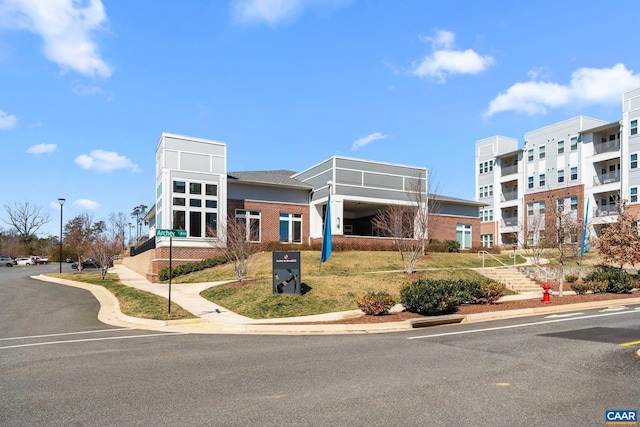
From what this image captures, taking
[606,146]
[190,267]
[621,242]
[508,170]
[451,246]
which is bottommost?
[190,267]

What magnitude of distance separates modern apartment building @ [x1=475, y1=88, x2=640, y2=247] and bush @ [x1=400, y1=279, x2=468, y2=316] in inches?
949

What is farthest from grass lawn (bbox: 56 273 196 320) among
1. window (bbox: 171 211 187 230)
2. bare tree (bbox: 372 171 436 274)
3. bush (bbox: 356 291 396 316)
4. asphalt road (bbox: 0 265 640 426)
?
bare tree (bbox: 372 171 436 274)

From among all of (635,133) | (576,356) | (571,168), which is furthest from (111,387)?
(571,168)

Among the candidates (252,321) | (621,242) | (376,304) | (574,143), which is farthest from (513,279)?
(574,143)

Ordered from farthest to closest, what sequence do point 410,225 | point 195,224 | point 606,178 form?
1. point 606,178
2. point 195,224
3. point 410,225

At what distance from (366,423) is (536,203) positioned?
195ft

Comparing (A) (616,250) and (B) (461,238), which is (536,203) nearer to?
(B) (461,238)

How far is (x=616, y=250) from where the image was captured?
27.8 m

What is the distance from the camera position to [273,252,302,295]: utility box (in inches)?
730

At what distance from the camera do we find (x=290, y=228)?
1507 inches

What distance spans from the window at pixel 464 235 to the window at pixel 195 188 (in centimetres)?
2537

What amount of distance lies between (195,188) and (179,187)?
1.10 meters

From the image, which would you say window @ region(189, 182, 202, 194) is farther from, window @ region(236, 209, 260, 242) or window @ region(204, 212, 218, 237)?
window @ region(236, 209, 260, 242)

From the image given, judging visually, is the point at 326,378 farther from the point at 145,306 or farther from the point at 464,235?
the point at 464,235
